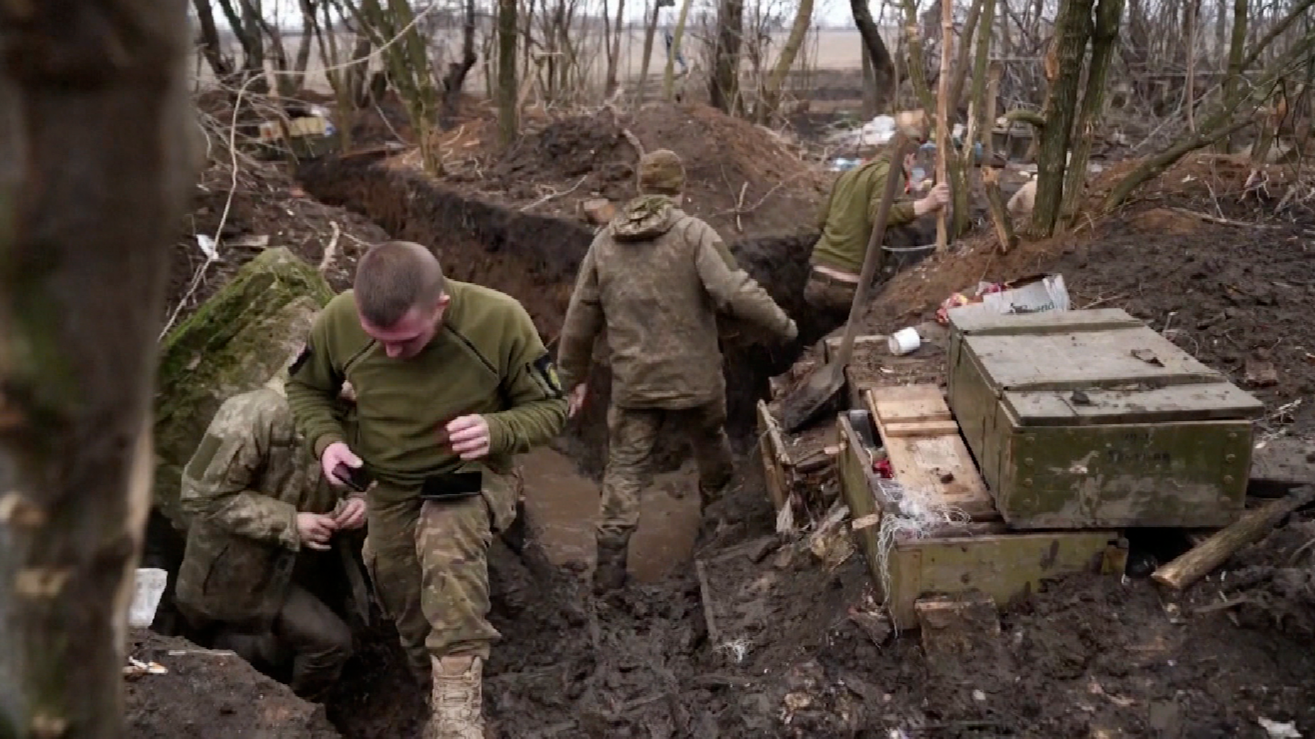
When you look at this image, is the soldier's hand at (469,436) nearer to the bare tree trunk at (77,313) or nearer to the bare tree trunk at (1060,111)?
the bare tree trunk at (77,313)

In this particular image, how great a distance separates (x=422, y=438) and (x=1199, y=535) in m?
2.56

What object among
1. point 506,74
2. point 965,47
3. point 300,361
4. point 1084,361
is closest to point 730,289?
point 1084,361

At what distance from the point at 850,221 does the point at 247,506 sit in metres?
4.90

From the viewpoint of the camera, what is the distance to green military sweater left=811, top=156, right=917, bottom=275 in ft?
25.2

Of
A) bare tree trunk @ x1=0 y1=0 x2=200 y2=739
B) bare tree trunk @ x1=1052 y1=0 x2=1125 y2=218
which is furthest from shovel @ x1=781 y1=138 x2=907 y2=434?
bare tree trunk @ x1=0 y1=0 x2=200 y2=739

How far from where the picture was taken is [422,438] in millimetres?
3947

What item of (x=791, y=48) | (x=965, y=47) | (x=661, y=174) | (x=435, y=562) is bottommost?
(x=435, y=562)

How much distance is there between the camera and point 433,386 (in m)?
3.87

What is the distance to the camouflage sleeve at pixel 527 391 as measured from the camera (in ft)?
12.6

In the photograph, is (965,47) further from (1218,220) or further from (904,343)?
(904,343)

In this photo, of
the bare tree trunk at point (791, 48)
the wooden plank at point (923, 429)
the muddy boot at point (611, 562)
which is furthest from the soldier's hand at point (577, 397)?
the bare tree trunk at point (791, 48)

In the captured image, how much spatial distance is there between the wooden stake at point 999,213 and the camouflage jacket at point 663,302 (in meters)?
1.71

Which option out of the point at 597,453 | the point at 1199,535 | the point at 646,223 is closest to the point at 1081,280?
the point at 646,223

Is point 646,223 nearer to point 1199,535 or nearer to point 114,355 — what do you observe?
point 1199,535
